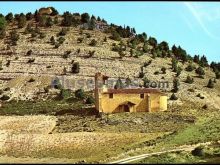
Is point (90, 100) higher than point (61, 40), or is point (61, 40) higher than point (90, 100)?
point (61, 40)

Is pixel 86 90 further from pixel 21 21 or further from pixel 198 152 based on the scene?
pixel 198 152

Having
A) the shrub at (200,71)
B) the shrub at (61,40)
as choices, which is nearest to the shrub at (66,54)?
the shrub at (61,40)

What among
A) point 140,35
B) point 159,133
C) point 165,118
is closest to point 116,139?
point 159,133

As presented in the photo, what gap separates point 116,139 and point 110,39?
5599 cm

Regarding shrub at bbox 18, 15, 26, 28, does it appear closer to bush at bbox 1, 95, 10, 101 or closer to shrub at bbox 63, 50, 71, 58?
shrub at bbox 63, 50, 71, 58

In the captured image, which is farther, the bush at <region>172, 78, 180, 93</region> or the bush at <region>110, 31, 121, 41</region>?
the bush at <region>110, 31, 121, 41</region>

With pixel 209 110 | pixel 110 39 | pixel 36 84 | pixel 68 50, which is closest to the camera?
pixel 209 110

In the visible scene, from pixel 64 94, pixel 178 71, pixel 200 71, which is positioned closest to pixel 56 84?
pixel 64 94

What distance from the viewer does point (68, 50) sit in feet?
339

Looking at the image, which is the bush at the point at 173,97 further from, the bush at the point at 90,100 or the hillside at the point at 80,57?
the bush at the point at 90,100

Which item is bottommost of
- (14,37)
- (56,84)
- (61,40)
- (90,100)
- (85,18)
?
(90,100)

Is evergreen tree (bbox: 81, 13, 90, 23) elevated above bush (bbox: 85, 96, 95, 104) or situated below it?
above

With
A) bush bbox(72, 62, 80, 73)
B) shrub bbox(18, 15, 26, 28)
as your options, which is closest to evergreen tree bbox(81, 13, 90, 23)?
shrub bbox(18, 15, 26, 28)

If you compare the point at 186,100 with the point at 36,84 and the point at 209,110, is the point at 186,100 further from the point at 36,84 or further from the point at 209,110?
the point at 36,84
